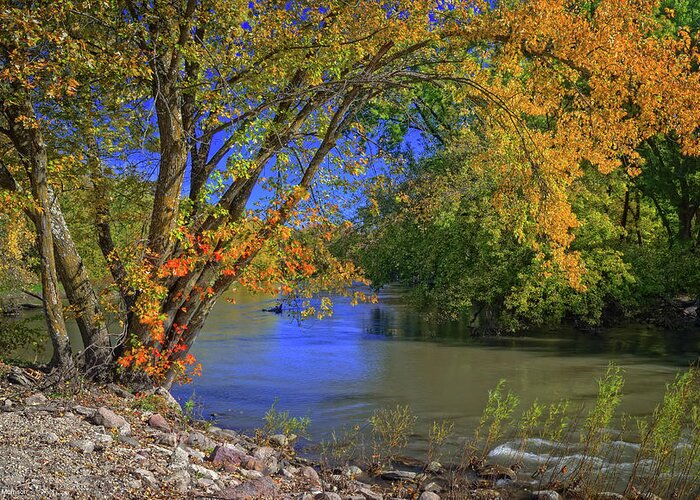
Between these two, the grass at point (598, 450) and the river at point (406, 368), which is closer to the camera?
the grass at point (598, 450)

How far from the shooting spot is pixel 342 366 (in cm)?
1709

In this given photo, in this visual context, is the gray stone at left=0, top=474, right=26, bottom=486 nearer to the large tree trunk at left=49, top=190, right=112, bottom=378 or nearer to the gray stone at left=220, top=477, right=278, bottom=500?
the gray stone at left=220, top=477, right=278, bottom=500

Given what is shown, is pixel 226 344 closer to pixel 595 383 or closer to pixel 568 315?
pixel 595 383

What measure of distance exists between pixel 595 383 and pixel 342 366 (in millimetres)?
6446

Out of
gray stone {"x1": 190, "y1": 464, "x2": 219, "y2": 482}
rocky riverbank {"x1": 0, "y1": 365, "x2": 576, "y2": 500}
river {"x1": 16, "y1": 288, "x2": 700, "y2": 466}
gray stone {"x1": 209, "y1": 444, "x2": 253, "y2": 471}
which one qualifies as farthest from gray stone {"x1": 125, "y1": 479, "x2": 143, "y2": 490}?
river {"x1": 16, "y1": 288, "x2": 700, "y2": 466}

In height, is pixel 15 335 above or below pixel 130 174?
below

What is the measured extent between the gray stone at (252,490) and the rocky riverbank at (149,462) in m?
0.01

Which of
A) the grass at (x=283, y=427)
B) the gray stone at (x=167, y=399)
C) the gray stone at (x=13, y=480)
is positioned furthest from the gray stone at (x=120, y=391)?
the gray stone at (x=13, y=480)

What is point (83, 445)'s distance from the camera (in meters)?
5.67

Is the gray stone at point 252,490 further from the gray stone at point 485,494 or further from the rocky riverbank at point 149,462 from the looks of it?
the gray stone at point 485,494

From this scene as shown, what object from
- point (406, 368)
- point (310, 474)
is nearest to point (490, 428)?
point (310, 474)

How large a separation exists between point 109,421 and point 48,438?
3.26 feet

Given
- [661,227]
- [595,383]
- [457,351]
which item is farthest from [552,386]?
[661,227]

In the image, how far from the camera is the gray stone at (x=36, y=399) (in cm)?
707
